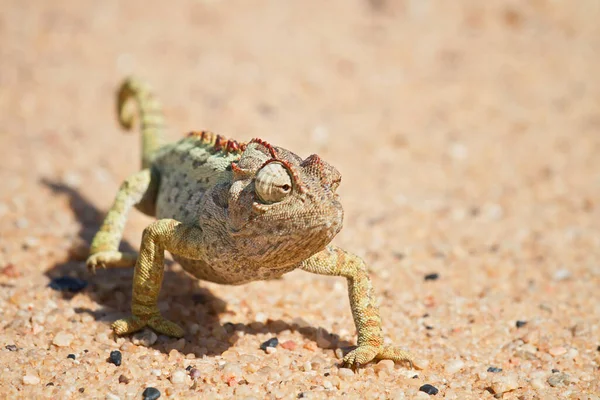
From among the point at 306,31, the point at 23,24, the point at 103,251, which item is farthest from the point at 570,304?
the point at 23,24

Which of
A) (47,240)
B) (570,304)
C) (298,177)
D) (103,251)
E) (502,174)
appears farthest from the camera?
(502,174)

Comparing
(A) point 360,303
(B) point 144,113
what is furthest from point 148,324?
(B) point 144,113

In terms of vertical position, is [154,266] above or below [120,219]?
below

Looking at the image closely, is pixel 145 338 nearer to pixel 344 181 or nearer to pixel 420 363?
pixel 420 363

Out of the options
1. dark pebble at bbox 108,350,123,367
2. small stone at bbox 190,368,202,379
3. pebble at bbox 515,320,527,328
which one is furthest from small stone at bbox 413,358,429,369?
dark pebble at bbox 108,350,123,367

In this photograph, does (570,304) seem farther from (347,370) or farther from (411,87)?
(411,87)
